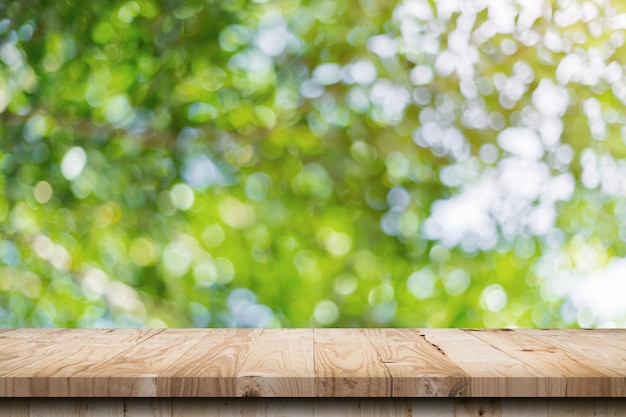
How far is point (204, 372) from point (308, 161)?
86 cm

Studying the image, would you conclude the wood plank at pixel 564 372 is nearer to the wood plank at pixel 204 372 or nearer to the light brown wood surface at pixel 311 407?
the light brown wood surface at pixel 311 407

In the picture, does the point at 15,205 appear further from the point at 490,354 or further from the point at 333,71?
the point at 490,354

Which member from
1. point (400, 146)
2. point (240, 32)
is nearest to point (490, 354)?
point (400, 146)

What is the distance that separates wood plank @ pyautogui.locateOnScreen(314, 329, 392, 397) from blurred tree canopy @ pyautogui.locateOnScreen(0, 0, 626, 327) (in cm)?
56

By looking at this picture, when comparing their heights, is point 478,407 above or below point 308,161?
below

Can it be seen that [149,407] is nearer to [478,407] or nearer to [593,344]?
[478,407]

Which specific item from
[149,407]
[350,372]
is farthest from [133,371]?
[350,372]

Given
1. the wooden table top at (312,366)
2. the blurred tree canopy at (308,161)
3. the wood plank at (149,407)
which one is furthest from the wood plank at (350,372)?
the blurred tree canopy at (308,161)

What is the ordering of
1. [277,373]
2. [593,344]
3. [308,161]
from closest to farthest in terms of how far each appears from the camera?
[277,373] < [593,344] < [308,161]

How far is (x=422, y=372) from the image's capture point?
107 cm

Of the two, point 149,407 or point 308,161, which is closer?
point 149,407

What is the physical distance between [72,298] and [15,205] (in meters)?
0.28

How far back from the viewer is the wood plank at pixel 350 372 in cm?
103

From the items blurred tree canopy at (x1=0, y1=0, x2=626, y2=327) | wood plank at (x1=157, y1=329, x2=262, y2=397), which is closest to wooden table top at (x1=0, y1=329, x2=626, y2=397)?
wood plank at (x1=157, y1=329, x2=262, y2=397)
